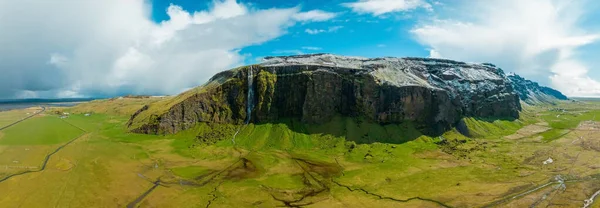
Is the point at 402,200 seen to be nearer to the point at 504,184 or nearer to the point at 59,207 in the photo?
the point at 504,184

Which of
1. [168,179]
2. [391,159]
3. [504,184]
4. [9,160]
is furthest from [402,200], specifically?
[9,160]

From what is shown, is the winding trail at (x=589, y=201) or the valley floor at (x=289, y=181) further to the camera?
the valley floor at (x=289, y=181)

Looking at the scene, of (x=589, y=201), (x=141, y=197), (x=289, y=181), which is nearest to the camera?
(x=589, y=201)

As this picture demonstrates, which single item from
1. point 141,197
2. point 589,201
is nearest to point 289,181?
point 141,197

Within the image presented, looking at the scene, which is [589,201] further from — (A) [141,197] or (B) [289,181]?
(A) [141,197]

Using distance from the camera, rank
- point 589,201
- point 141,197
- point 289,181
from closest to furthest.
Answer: point 589,201 → point 141,197 → point 289,181

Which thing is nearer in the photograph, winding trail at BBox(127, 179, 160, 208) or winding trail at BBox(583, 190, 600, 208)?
winding trail at BBox(583, 190, 600, 208)

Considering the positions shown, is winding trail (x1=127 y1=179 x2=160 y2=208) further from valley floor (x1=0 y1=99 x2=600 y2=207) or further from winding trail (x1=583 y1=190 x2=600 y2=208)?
winding trail (x1=583 y1=190 x2=600 y2=208)

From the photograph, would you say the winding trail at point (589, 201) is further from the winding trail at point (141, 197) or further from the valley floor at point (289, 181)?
the winding trail at point (141, 197)

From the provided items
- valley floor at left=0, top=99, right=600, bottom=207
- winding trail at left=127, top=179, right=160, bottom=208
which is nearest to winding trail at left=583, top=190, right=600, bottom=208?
valley floor at left=0, top=99, right=600, bottom=207

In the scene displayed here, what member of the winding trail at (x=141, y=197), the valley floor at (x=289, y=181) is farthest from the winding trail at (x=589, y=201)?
the winding trail at (x=141, y=197)

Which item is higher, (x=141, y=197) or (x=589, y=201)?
(x=589, y=201)
